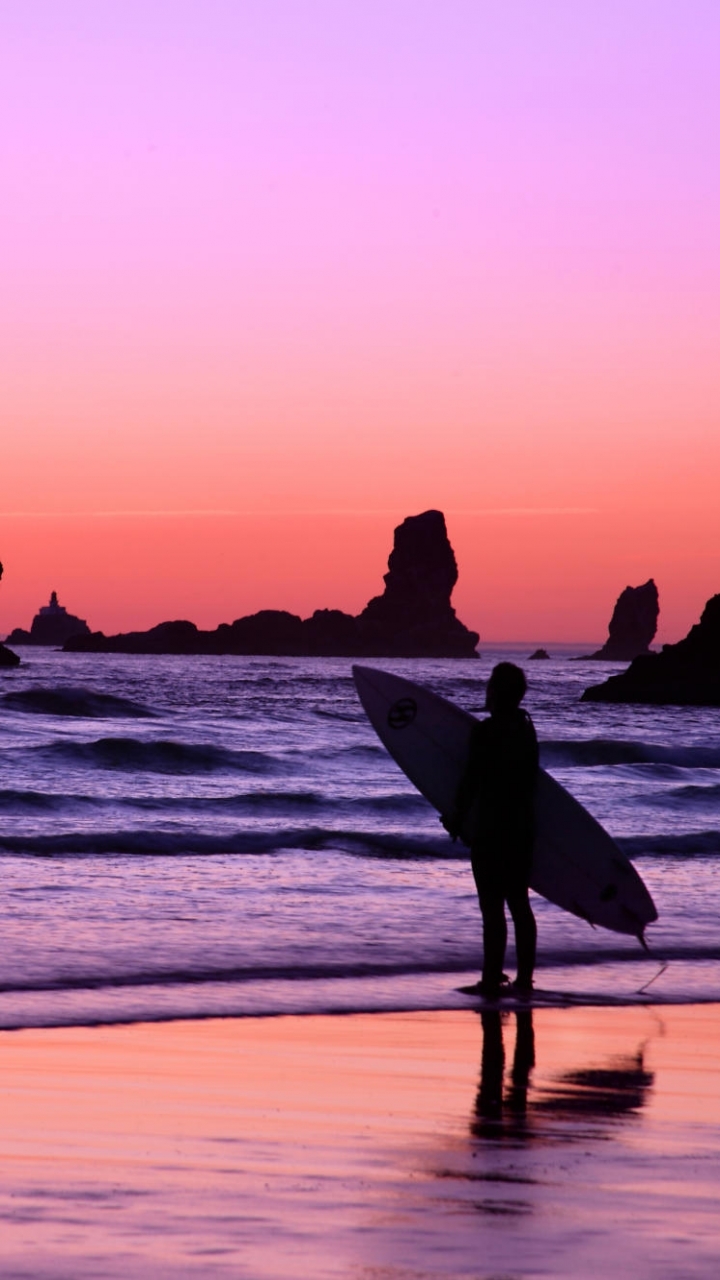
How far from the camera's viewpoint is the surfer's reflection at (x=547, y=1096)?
17.2 feet

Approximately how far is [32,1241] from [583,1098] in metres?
2.59

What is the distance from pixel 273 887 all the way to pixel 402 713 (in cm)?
210

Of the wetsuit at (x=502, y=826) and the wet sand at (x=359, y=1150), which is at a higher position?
the wetsuit at (x=502, y=826)

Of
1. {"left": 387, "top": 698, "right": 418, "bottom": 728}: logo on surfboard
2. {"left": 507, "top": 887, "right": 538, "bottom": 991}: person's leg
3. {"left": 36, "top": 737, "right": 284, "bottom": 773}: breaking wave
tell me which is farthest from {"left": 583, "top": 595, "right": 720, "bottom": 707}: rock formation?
{"left": 507, "top": 887, "right": 538, "bottom": 991}: person's leg

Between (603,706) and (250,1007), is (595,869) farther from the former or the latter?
(603,706)

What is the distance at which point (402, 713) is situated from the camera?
11.1 meters

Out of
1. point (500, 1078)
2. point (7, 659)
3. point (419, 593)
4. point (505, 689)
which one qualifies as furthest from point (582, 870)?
point (419, 593)

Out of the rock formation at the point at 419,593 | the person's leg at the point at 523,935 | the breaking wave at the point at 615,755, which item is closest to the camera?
the person's leg at the point at 523,935

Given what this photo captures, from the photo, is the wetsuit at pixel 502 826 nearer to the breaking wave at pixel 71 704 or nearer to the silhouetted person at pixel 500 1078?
the silhouetted person at pixel 500 1078

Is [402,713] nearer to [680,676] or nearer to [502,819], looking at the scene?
[502,819]

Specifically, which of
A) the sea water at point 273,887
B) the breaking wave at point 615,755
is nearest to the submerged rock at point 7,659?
the sea water at point 273,887

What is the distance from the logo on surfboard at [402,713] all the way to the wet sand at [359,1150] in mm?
3816

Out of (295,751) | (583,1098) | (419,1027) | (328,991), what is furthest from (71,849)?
(295,751)

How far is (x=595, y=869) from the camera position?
9.90 m
